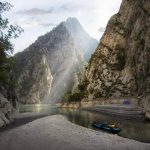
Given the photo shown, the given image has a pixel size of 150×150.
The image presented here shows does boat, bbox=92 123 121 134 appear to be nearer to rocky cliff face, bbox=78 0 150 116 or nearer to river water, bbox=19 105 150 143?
river water, bbox=19 105 150 143

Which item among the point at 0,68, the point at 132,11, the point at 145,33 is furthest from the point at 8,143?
the point at 132,11

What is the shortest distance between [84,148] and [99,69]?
134915mm

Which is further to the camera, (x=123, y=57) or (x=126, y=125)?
(x=123, y=57)

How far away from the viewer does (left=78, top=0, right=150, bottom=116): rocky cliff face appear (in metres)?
135

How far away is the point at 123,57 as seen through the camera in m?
164

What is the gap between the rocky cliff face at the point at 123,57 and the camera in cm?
13475

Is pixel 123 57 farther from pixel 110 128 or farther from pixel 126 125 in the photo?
pixel 110 128

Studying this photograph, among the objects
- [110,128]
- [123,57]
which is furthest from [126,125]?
[123,57]

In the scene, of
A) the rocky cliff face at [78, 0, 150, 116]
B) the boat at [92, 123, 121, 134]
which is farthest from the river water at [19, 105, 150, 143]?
the rocky cliff face at [78, 0, 150, 116]

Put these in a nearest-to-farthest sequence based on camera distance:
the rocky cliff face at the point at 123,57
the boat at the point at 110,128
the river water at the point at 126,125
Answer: the river water at the point at 126,125 < the boat at the point at 110,128 < the rocky cliff face at the point at 123,57

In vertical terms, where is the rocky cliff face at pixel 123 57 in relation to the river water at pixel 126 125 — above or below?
above

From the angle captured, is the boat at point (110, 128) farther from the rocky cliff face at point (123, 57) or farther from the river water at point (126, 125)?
the rocky cliff face at point (123, 57)

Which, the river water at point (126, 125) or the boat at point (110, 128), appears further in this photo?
the boat at point (110, 128)

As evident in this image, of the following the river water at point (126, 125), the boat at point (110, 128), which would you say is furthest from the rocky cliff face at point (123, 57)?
the boat at point (110, 128)
